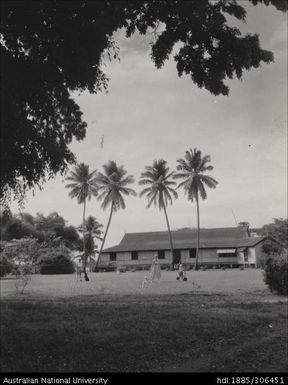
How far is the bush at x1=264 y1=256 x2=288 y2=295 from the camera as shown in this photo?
1773 centimetres

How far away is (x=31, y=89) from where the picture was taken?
27.8 ft

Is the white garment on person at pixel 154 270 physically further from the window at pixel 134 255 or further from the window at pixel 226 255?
the window at pixel 134 255

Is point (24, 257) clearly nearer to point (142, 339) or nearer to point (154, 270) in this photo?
point (154, 270)

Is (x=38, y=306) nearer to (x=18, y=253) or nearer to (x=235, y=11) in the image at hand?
(x=18, y=253)

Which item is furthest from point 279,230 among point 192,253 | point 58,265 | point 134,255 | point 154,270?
point 154,270

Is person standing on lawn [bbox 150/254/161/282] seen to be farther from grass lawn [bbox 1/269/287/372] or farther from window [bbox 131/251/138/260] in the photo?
window [bbox 131/251/138/260]

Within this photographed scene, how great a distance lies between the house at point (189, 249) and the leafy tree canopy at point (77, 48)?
164 ft

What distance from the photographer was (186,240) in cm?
6494

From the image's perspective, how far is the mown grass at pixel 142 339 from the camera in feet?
24.0

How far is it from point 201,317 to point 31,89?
273 inches

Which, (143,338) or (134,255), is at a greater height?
(134,255)

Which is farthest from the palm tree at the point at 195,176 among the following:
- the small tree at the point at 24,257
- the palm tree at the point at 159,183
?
the small tree at the point at 24,257

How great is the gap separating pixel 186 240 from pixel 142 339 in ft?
185

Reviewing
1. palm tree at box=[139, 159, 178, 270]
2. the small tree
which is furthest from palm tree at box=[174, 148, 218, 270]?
the small tree
